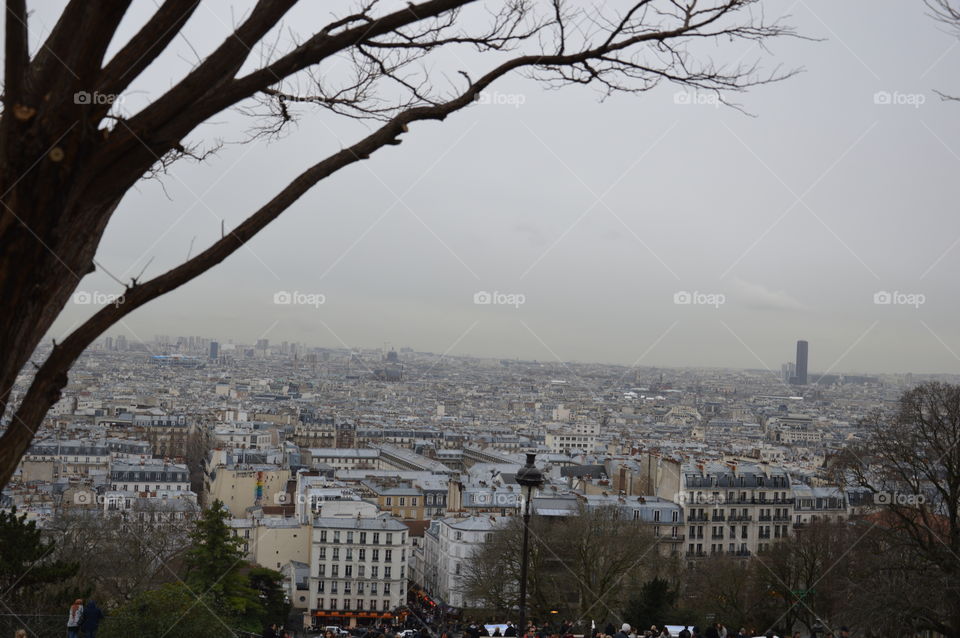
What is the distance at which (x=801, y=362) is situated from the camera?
461 feet

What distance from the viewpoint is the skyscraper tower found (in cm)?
13550

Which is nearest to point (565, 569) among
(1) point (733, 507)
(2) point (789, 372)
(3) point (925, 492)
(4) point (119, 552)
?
(3) point (925, 492)

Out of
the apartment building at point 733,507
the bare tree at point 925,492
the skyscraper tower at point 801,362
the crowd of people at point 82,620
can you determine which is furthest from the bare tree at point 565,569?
the skyscraper tower at point 801,362

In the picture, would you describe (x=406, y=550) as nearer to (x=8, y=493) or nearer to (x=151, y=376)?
(x=8, y=493)

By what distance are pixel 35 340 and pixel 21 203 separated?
384 mm

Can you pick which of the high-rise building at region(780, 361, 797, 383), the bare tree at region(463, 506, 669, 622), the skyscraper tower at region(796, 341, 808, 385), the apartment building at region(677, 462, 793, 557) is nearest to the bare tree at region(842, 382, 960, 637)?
the bare tree at region(463, 506, 669, 622)

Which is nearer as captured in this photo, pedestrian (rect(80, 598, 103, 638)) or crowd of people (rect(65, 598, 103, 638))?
crowd of people (rect(65, 598, 103, 638))

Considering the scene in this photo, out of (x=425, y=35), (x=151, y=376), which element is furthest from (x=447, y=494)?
(x=151, y=376)

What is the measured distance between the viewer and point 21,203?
7.80 ft

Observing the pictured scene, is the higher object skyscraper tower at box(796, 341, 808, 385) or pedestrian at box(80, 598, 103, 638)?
skyscraper tower at box(796, 341, 808, 385)

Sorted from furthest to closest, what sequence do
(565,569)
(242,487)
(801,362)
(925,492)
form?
1. (801,362)
2. (242,487)
3. (565,569)
4. (925,492)

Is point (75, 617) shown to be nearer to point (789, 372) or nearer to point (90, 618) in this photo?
point (90, 618)

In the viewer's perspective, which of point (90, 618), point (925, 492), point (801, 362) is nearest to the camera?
point (90, 618)

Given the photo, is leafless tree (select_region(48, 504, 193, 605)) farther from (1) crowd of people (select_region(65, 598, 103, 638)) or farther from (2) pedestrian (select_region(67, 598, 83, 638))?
(2) pedestrian (select_region(67, 598, 83, 638))
